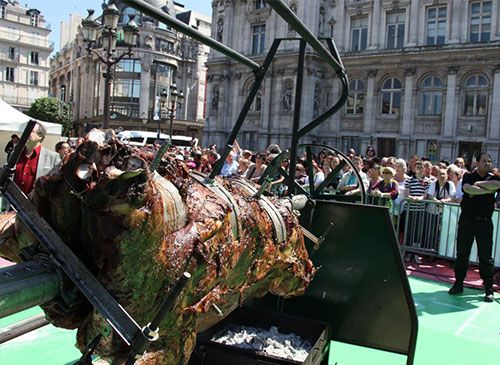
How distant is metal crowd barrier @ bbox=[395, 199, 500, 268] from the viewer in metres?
9.47

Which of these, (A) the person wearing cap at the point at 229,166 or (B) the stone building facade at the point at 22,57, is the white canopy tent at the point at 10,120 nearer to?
(A) the person wearing cap at the point at 229,166

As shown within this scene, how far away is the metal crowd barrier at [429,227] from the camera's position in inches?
373

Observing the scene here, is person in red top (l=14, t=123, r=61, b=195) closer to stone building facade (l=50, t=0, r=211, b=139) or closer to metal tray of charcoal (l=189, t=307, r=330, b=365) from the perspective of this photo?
metal tray of charcoal (l=189, t=307, r=330, b=365)

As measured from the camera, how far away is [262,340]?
143 inches

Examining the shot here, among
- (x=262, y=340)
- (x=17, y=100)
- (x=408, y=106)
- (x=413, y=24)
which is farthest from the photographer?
(x=17, y=100)

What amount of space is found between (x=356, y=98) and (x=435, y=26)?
23.1ft

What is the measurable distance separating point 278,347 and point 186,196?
73.7 inches

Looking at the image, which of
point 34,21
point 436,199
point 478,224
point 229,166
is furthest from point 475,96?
point 34,21

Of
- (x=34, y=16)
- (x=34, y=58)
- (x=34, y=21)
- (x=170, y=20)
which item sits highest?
(x=34, y=16)

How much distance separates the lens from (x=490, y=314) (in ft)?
21.8

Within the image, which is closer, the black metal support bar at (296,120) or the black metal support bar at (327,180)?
the black metal support bar at (296,120)

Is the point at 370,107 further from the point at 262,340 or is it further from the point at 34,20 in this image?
the point at 34,20

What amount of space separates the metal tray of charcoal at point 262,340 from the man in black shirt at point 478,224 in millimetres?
4646

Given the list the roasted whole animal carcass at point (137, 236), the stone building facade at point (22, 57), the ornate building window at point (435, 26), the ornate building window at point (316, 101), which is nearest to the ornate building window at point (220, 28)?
the ornate building window at point (316, 101)
